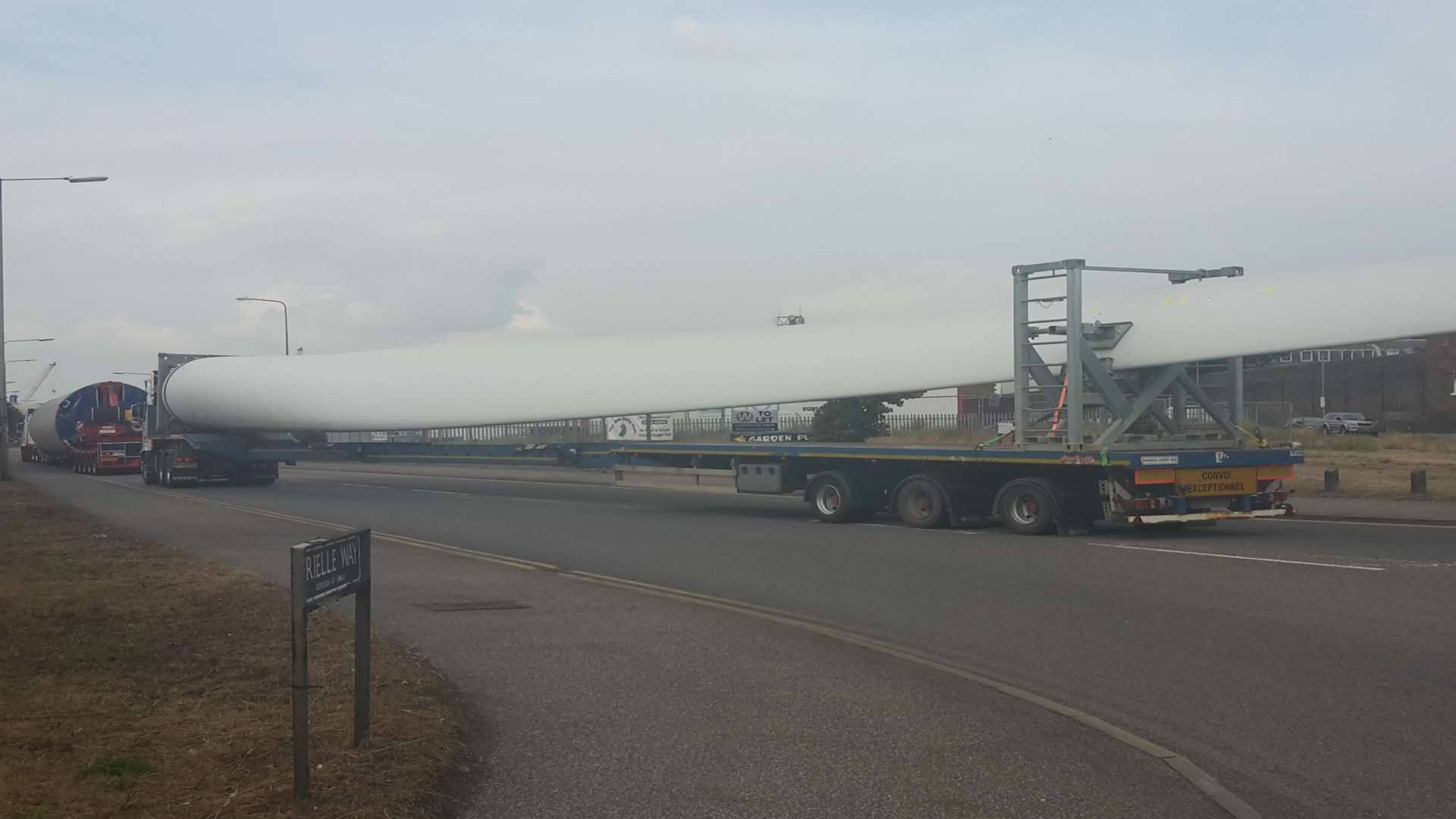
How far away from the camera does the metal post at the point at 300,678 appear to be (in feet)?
16.7

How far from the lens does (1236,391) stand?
1875cm

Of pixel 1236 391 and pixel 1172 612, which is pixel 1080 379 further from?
pixel 1172 612

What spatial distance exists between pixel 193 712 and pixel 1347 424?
62.0 metres

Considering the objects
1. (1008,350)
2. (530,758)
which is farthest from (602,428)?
(530,758)

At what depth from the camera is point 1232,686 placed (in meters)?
7.59

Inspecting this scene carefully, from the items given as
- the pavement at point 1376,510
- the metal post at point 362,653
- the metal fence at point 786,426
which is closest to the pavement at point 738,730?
the metal post at point 362,653

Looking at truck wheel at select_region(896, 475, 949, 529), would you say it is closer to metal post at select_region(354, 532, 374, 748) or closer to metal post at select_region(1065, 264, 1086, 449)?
metal post at select_region(1065, 264, 1086, 449)

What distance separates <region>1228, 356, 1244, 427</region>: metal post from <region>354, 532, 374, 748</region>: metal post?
15645 mm

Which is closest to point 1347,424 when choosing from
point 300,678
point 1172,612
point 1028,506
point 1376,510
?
point 1376,510

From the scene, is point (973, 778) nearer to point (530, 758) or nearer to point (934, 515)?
point (530, 758)

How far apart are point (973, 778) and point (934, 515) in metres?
13.1

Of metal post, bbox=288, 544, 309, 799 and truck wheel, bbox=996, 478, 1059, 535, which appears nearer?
metal post, bbox=288, 544, 309, 799

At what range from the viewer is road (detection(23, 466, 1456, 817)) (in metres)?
6.21

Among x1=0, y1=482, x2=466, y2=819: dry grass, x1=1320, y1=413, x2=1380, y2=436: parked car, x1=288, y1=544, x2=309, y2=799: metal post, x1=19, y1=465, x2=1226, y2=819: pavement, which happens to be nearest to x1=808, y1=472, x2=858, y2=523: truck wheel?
x1=19, y1=465, x2=1226, y2=819: pavement
